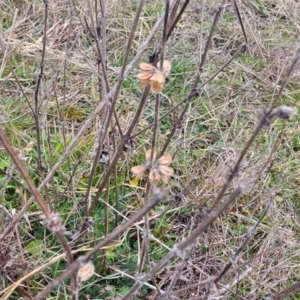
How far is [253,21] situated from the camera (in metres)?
2.74

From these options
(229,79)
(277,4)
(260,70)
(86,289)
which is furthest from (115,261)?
(277,4)

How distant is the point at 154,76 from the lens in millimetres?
759

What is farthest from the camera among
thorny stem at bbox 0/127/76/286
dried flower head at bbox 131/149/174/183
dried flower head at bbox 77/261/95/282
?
dried flower head at bbox 131/149/174/183

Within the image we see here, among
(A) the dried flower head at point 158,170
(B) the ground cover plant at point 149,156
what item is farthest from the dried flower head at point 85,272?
(A) the dried flower head at point 158,170

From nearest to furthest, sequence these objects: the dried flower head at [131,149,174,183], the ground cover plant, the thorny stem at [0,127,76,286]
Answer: the thorny stem at [0,127,76,286]
the dried flower head at [131,149,174,183]
the ground cover plant

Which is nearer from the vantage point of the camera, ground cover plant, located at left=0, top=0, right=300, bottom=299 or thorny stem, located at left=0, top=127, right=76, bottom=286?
thorny stem, located at left=0, top=127, right=76, bottom=286

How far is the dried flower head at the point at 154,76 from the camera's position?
0.76 m

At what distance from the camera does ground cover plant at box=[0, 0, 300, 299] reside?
45.6 inches

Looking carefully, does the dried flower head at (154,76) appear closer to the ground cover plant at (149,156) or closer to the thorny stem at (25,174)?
the ground cover plant at (149,156)

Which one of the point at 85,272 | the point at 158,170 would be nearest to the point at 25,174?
the point at 85,272

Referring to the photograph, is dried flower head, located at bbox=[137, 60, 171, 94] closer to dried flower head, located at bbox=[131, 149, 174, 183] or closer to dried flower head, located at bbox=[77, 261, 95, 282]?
dried flower head, located at bbox=[131, 149, 174, 183]

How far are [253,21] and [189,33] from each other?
45 centimetres

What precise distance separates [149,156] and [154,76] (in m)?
0.19

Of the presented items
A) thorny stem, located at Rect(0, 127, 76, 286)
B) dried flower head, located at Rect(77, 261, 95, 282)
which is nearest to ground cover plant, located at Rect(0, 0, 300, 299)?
dried flower head, located at Rect(77, 261, 95, 282)
